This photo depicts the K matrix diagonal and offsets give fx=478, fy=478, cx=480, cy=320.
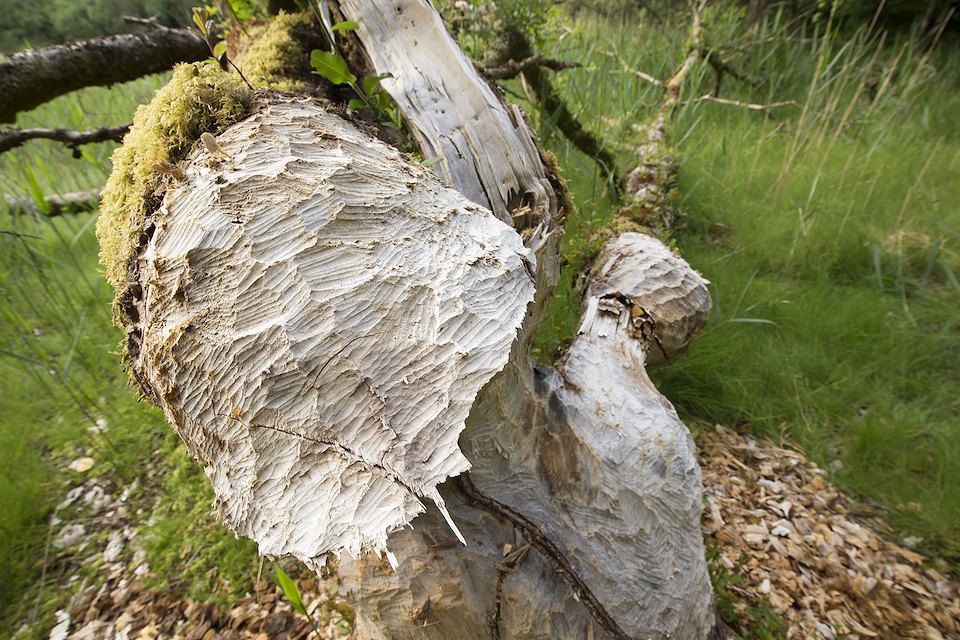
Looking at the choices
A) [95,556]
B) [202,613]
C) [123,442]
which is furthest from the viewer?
[123,442]

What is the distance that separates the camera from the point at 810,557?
6.28 ft

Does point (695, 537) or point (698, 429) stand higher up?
point (695, 537)

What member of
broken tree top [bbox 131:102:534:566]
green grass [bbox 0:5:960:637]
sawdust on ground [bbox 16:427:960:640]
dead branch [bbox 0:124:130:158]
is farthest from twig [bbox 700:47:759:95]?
broken tree top [bbox 131:102:534:566]

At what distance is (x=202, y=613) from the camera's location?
1.75 m

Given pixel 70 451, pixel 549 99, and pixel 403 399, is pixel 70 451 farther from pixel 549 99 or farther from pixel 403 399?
pixel 549 99

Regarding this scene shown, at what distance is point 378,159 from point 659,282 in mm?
1253

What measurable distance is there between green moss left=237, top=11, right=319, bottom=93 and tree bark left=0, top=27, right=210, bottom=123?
1.37 feet

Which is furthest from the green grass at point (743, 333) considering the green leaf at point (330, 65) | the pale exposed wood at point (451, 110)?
the green leaf at point (330, 65)

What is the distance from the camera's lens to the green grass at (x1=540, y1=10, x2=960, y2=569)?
229 cm

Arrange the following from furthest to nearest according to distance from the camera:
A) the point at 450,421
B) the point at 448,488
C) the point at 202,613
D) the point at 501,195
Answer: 1. the point at 202,613
2. the point at 501,195
3. the point at 448,488
4. the point at 450,421

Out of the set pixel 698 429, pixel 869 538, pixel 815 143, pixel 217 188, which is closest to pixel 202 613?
pixel 217 188

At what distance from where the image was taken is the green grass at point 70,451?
188 cm

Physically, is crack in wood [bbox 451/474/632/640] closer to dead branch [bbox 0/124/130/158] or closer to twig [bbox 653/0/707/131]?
dead branch [bbox 0/124/130/158]

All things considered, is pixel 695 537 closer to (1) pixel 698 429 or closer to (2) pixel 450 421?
(2) pixel 450 421
